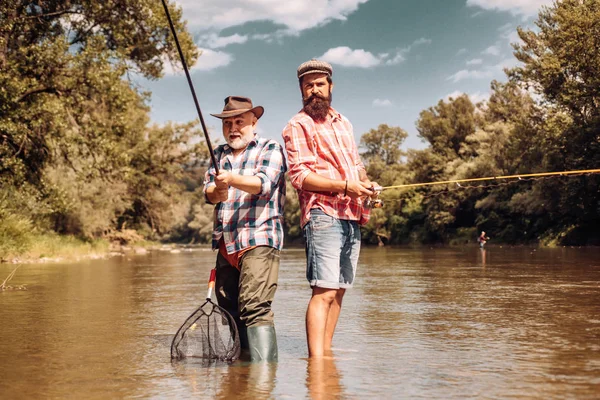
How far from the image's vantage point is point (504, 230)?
167ft

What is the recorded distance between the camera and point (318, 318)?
179 inches

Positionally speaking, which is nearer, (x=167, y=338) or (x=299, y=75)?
(x=299, y=75)

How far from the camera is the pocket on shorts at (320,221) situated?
15.1ft

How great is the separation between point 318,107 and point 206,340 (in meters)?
1.78

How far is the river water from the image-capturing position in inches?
143

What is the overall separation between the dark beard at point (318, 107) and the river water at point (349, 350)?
1650 millimetres

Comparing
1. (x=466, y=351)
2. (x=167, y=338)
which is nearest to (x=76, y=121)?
(x=167, y=338)

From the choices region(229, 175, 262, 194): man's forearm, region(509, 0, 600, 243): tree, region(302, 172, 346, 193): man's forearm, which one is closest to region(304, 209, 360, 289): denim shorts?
region(302, 172, 346, 193): man's forearm

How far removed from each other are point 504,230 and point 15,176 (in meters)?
39.3

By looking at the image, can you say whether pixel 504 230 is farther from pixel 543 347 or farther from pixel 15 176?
pixel 543 347

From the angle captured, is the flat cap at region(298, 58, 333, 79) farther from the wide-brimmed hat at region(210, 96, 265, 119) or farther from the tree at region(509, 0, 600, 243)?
the tree at region(509, 0, 600, 243)

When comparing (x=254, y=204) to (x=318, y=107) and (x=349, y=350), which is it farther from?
(x=349, y=350)

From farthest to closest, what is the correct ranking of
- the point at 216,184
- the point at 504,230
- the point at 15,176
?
the point at 504,230 < the point at 15,176 < the point at 216,184

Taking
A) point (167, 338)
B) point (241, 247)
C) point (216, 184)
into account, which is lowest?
point (167, 338)
